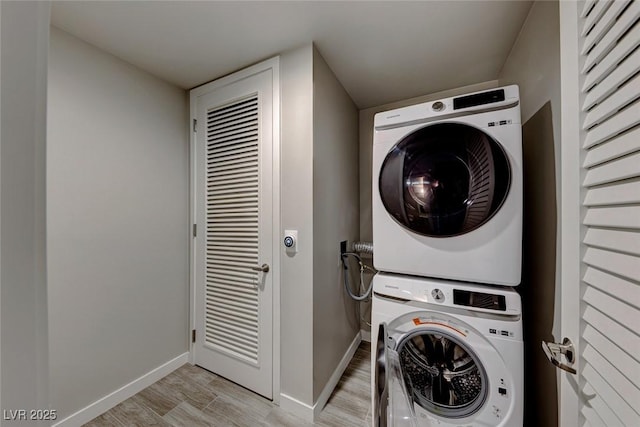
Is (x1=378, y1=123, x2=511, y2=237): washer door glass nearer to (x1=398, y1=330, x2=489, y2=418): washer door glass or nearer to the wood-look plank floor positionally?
(x1=398, y1=330, x2=489, y2=418): washer door glass

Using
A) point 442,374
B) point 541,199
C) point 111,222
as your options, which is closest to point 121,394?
point 111,222

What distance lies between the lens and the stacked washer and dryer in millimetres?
1021

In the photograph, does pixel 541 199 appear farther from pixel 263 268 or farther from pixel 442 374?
pixel 263 268

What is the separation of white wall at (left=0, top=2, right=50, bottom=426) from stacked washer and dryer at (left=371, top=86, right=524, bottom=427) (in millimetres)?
936

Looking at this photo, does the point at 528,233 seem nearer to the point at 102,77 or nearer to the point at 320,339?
the point at 320,339

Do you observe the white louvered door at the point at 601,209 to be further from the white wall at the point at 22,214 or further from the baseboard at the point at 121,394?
the baseboard at the point at 121,394

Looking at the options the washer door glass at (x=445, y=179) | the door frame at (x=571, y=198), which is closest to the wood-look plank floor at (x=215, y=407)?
the door frame at (x=571, y=198)

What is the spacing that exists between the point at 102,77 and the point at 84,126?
0.36 meters

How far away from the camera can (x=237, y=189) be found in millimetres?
1766

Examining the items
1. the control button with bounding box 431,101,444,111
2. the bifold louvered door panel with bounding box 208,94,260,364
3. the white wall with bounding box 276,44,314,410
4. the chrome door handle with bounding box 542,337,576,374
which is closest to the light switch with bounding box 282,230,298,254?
the white wall with bounding box 276,44,314,410

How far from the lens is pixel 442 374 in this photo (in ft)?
3.78

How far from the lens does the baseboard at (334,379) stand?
1495 mm

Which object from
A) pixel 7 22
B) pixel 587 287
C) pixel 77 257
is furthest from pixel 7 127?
pixel 77 257

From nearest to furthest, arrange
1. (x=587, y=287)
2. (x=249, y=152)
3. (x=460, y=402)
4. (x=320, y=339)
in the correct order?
(x=587, y=287)
(x=460, y=402)
(x=320, y=339)
(x=249, y=152)
